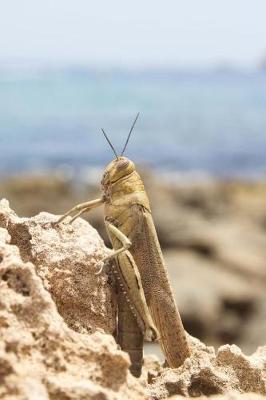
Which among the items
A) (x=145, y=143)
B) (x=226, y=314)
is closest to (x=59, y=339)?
(x=226, y=314)

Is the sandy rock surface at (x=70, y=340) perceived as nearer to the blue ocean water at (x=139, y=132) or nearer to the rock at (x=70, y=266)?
the rock at (x=70, y=266)

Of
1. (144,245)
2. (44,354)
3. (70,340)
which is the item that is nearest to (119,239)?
(144,245)

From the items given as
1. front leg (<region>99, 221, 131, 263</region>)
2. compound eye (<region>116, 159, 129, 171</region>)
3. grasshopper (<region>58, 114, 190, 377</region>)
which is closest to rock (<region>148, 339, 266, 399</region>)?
grasshopper (<region>58, 114, 190, 377</region>)

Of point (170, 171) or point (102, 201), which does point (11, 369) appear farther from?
point (170, 171)

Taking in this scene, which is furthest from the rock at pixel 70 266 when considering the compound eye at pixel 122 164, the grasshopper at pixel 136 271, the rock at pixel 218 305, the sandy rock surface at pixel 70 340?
the rock at pixel 218 305

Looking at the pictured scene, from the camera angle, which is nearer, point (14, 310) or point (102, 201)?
point (14, 310)
